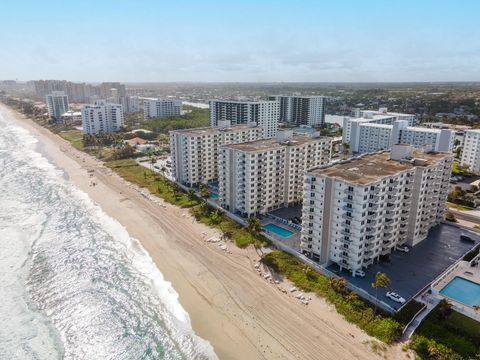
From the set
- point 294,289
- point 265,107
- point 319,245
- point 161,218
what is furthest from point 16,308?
point 265,107

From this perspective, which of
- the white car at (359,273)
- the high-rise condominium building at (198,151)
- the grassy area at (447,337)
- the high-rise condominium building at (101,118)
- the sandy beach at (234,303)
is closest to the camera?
the grassy area at (447,337)

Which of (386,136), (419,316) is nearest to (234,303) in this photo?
(419,316)

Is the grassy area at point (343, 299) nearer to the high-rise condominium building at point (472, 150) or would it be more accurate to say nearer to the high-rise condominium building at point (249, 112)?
the high-rise condominium building at point (472, 150)

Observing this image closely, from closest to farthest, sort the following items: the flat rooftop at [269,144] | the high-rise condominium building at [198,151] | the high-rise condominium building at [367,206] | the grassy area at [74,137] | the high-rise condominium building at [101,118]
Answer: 1. the high-rise condominium building at [367,206]
2. the flat rooftop at [269,144]
3. the high-rise condominium building at [198,151]
4. the grassy area at [74,137]
5. the high-rise condominium building at [101,118]

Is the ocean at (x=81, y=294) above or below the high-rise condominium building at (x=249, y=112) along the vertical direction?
below

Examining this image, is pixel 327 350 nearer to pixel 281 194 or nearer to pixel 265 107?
pixel 281 194

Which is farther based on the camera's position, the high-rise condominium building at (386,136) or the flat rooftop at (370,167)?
the high-rise condominium building at (386,136)

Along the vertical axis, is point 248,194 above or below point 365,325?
above

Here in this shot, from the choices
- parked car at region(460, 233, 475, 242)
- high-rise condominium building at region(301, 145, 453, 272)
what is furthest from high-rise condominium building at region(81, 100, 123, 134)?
parked car at region(460, 233, 475, 242)

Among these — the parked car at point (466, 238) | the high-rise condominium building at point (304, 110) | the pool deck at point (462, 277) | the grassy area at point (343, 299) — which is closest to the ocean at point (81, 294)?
the grassy area at point (343, 299)
